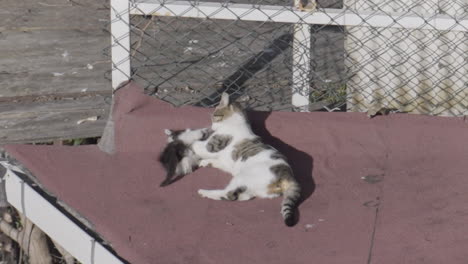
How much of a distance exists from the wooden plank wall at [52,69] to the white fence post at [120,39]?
3.38 ft

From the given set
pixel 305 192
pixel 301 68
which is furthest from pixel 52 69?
pixel 305 192

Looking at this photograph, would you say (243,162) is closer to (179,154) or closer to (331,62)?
(179,154)

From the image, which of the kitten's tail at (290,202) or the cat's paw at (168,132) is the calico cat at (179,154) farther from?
the kitten's tail at (290,202)

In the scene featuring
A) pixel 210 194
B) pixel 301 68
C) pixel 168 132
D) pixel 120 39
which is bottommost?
pixel 210 194

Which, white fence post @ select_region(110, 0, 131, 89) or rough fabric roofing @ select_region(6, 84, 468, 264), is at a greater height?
white fence post @ select_region(110, 0, 131, 89)

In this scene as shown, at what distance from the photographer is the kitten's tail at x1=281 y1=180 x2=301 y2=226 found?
4223 mm

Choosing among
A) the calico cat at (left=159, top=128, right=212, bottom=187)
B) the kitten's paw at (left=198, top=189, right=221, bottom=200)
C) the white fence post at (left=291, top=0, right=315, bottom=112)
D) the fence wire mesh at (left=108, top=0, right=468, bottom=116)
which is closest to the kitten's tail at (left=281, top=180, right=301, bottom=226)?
the kitten's paw at (left=198, top=189, right=221, bottom=200)

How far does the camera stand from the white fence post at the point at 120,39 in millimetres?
5035

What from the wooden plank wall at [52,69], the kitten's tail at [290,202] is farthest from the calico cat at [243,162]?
the wooden plank wall at [52,69]

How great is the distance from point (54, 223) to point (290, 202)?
1.10 meters

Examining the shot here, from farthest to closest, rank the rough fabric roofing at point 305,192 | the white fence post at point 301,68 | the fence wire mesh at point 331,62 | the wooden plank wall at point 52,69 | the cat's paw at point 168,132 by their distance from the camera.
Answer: the wooden plank wall at point 52,69
the white fence post at point 301,68
the fence wire mesh at point 331,62
the cat's paw at point 168,132
the rough fabric roofing at point 305,192

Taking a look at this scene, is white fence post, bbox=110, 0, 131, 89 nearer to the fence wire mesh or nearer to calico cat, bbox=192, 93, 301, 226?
the fence wire mesh

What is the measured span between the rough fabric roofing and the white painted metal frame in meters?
0.08

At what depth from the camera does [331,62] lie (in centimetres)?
695
